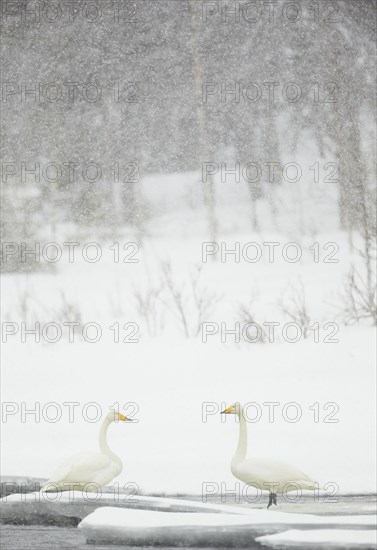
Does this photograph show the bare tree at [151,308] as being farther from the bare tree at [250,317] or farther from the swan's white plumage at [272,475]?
the swan's white plumage at [272,475]

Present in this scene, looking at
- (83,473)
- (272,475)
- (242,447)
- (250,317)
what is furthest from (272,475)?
(250,317)

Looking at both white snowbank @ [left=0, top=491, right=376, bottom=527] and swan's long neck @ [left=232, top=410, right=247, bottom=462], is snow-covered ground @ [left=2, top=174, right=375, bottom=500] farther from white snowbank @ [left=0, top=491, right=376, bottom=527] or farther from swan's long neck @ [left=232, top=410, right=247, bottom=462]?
white snowbank @ [left=0, top=491, right=376, bottom=527]

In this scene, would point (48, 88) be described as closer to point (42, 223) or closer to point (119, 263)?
point (42, 223)

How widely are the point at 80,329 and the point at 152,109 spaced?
225 inches

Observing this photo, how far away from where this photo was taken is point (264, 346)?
36.4 feet

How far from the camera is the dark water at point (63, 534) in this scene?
487 centimetres

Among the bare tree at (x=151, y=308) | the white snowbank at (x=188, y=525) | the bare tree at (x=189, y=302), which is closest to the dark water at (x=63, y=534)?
the white snowbank at (x=188, y=525)

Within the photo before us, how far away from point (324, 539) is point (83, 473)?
6.35 ft

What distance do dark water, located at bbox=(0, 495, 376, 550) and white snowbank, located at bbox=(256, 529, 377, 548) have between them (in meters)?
0.11

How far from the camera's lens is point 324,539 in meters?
4.27

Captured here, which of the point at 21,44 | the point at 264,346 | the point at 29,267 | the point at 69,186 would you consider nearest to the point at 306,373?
the point at 264,346

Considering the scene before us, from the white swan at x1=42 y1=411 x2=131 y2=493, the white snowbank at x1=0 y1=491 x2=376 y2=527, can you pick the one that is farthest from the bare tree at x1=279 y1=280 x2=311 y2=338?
the white snowbank at x1=0 y1=491 x2=376 y2=527

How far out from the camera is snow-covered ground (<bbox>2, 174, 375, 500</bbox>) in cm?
A: 816

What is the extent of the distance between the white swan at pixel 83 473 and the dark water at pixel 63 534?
0.96 feet
